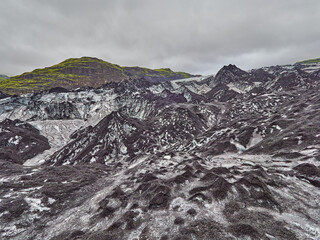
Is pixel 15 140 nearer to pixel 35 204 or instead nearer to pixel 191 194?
pixel 35 204

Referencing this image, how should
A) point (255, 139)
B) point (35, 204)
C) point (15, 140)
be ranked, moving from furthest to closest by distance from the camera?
1. point (15, 140)
2. point (255, 139)
3. point (35, 204)

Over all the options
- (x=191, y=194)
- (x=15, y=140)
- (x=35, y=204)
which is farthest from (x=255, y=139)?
(x=15, y=140)

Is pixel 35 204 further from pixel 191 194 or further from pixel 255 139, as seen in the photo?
pixel 255 139

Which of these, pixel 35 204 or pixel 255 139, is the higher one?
pixel 35 204

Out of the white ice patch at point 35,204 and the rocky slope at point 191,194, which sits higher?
the white ice patch at point 35,204

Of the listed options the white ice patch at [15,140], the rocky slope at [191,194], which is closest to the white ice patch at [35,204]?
the rocky slope at [191,194]

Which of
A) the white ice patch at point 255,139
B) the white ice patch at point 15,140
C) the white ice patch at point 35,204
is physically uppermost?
the white ice patch at point 15,140

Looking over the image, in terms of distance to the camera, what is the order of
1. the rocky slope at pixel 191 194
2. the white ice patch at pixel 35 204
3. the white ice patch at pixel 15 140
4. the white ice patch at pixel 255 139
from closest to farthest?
the rocky slope at pixel 191 194
the white ice patch at pixel 35 204
the white ice patch at pixel 255 139
the white ice patch at pixel 15 140

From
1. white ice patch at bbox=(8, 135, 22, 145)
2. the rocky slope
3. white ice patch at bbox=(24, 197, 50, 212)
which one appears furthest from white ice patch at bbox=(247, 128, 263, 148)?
white ice patch at bbox=(8, 135, 22, 145)

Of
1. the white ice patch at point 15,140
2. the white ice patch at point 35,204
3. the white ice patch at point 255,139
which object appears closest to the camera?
the white ice patch at point 35,204

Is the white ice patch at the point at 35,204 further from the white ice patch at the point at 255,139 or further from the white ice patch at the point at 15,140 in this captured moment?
the white ice patch at the point at 15,140

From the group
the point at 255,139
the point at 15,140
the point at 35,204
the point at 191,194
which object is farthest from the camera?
the point at 15,140

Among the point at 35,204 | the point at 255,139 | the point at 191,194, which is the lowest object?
Answer: the point at 255,139

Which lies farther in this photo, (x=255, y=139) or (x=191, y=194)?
(x=255, y=139)
